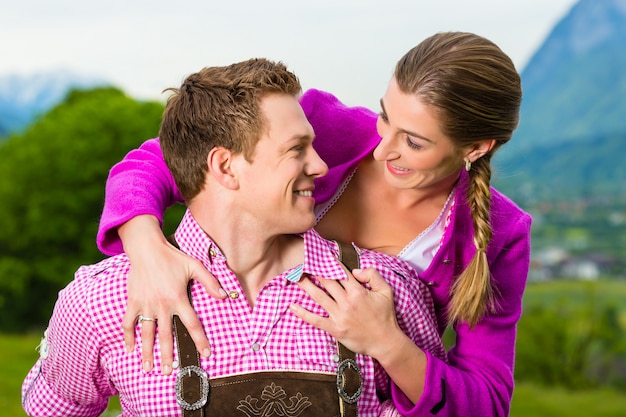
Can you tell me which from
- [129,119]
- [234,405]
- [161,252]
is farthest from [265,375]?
[129,119]

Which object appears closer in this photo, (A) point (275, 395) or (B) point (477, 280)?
(A) point (275, 395)

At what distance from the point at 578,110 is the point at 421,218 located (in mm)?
21676

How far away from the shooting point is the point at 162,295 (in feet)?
7.18

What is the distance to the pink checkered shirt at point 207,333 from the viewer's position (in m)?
2.23

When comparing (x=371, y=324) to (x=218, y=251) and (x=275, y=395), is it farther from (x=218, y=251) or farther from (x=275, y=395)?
(x=218, y=251)

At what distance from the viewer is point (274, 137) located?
87.5 inches

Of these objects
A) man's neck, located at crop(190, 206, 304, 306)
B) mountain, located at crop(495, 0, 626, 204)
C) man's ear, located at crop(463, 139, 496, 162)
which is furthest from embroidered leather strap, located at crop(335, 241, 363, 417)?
mountain, located at crop(495, 0, 626, 204)

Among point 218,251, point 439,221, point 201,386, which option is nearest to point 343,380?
point 201,386

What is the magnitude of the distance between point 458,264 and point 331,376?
0.62 metres

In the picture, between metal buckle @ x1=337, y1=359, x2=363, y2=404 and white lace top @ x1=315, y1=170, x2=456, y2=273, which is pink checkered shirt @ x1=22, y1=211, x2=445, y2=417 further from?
white lace top @ x1=315, y1=170, x2=456, y2=273

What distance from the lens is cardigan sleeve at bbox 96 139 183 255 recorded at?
2.40 meters

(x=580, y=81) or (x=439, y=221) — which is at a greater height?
(x=439, y=221)

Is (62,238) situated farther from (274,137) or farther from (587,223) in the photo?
(274,137)

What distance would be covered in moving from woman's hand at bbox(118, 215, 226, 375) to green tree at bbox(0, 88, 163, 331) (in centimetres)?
1754
